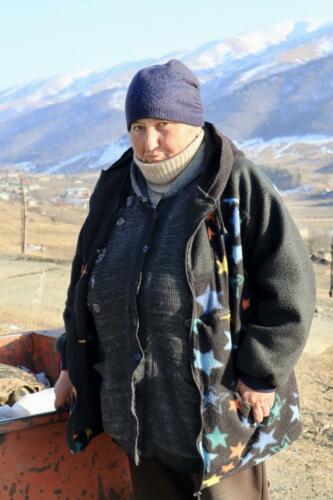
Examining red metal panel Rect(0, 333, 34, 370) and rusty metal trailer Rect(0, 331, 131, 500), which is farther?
red metal panel Rect(0, 333, 34, 370)

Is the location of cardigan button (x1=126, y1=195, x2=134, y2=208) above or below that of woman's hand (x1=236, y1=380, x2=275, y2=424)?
above

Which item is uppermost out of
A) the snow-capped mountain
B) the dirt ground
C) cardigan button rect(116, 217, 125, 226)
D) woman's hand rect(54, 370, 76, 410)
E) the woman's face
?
the woman's face

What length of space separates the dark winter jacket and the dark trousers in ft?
0.22

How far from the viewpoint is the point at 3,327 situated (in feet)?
23.9

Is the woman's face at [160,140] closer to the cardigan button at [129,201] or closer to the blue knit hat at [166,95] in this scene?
the blue knit hat at [166,95]

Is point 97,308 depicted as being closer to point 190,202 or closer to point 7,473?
point 190,202

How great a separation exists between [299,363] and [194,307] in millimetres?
4669

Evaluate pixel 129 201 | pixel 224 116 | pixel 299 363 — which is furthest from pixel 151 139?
pixel 224 116

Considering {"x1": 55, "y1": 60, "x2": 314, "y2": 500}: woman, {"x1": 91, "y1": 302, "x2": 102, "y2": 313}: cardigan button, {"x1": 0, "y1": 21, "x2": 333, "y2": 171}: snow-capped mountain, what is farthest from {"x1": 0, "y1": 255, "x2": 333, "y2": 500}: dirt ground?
{"x1": 0, "y1": 21, "x2": 333, "y2": 171}: snow-capped mountain

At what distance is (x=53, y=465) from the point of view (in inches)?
100

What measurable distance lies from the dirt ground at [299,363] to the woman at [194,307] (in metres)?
2.03

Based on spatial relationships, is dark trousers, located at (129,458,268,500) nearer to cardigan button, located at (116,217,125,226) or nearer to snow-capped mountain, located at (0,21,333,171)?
cardigan button, located at (116,217,125,226)

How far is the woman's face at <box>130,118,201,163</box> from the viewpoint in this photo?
2.00 metres

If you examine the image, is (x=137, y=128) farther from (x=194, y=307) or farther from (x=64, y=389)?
(x=64, y=389)
